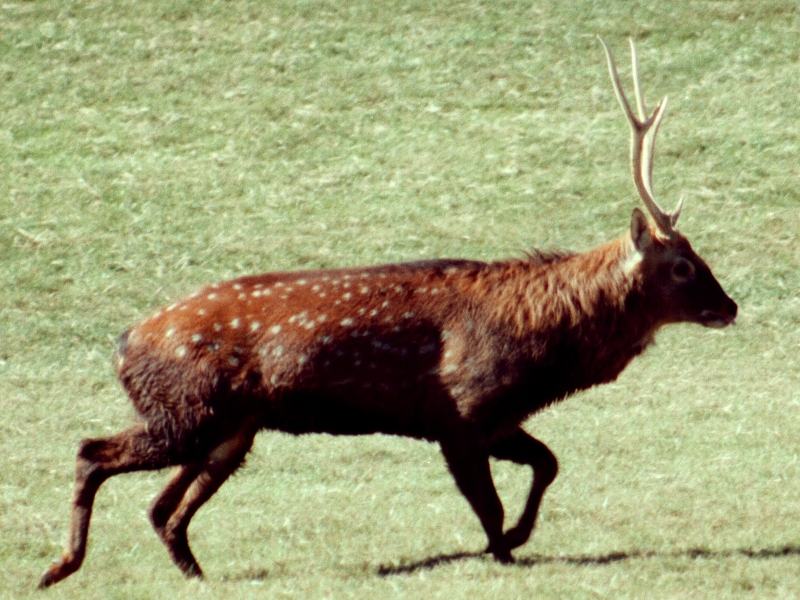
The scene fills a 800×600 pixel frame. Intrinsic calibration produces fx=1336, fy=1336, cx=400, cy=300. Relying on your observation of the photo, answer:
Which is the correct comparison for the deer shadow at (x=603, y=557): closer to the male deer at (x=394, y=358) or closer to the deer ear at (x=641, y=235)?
the male deer at (x=394, y=358)

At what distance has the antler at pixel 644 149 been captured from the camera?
23.3 ft

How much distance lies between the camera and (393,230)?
43.0ft

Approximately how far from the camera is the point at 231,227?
13.2 meters

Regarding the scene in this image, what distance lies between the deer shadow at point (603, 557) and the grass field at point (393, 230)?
2 cm

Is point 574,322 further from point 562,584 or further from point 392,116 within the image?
point 392,116

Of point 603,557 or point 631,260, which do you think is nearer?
point 603,557

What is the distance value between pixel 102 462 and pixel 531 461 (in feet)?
7.38

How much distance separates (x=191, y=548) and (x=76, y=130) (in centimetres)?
845

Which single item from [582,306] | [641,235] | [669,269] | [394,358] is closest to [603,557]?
[582,306]

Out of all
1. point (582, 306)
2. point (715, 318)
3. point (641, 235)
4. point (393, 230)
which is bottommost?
point (393, 230)

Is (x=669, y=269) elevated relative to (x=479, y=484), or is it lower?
elevated

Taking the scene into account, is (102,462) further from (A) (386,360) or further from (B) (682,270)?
(B) (682,270)

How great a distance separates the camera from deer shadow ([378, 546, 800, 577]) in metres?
6.55

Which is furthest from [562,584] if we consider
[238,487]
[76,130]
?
[76,130]
